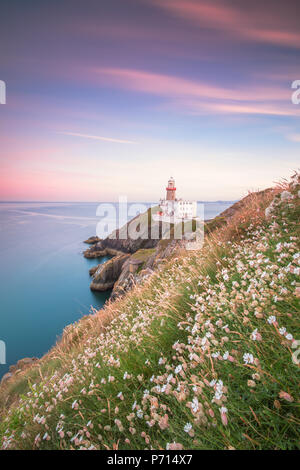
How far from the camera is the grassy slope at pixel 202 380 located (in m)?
1.77

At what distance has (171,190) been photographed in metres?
92.9

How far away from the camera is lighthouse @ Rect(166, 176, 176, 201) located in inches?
3602

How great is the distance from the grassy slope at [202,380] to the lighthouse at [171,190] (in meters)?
86.9

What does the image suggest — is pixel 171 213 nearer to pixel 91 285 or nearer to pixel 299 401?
pixel 91 285

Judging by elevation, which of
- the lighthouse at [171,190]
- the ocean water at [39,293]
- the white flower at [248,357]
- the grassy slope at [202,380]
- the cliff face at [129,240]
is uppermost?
the lighthouse at [171,190]

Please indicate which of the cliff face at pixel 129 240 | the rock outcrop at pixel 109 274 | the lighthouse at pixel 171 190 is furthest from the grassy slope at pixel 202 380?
the lighthouse at pixel 171 190

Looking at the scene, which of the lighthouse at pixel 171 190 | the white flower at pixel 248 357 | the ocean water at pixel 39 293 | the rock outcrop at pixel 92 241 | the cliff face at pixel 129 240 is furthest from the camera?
the lighthouse at pixel 171 190

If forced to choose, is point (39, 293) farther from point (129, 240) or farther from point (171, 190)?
point (171, 190)

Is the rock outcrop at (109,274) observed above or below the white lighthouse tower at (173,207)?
below

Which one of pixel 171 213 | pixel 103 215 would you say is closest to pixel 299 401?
pixel 171 213

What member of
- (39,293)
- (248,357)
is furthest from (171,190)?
(248,357)

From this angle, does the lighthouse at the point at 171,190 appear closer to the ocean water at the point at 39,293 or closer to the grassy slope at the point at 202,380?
the ocean water at the point at 39,293

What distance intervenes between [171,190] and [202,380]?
93004 mm

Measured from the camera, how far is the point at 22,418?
3.95 metres
